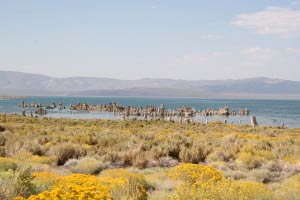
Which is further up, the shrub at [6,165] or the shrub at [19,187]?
the shrub at [19,187]

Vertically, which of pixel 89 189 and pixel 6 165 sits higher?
pixel 89 189

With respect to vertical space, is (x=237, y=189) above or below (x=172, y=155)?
above

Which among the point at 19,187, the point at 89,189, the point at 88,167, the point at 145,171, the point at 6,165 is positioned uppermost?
the point at 89,189

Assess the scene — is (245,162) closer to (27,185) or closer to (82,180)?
(82,180)

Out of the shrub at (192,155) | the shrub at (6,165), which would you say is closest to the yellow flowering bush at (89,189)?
the shrub at (6,165)

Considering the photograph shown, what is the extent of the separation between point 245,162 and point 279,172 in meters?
1.46

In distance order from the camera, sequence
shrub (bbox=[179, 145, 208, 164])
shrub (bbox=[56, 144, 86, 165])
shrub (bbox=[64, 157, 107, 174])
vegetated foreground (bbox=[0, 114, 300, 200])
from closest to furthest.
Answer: vegetated foreground (bbox=[0, 114, 300, 200]), shrub (bbox=[64, 157, 107, 174]), shrub (bbox=[56, 144, 86, 165]), shrub (bbox=[179, 145, 208, 164])

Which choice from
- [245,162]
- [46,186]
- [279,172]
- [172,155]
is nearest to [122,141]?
[172,155]

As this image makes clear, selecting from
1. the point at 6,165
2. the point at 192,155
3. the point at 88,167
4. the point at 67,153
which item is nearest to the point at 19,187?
the point at 6,165

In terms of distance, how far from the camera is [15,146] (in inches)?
677

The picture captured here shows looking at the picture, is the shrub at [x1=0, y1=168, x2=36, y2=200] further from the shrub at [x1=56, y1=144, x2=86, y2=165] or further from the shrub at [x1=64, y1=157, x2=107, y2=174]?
the shrub at [x1=56, y1=144, x2=86, y2=165]

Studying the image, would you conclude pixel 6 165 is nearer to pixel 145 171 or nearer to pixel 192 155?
pixel 145 171

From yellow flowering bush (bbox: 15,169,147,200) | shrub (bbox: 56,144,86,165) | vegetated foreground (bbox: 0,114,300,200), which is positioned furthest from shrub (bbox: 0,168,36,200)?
shrub (bbox: 56,144,86,165)

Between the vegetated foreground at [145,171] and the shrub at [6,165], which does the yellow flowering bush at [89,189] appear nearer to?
the vegetated foreground at [145,171]
